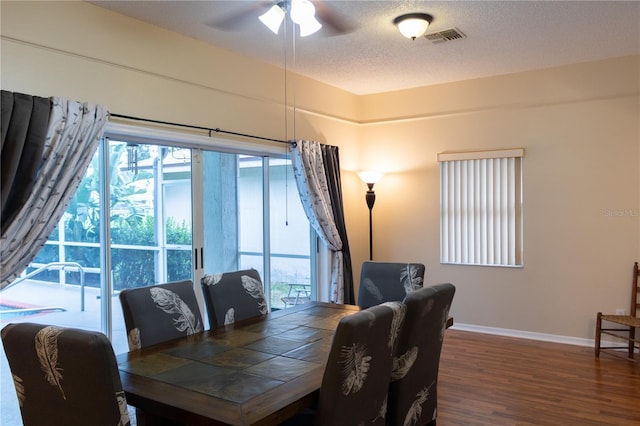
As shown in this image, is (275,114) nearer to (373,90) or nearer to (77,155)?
(373,90)

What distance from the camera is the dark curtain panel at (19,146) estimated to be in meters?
2.64

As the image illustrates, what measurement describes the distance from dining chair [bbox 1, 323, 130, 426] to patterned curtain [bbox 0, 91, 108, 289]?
1.28 m

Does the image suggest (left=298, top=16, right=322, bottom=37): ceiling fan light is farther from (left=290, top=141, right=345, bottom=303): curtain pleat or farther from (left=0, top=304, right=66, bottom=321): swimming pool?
(left=0, top=304, right=66, bottom=321): swimming pool

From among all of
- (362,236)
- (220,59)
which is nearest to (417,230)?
(362,236)

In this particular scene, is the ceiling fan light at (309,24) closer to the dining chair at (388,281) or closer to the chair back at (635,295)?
the dining chair at (388,281)

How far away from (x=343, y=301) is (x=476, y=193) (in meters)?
1.87

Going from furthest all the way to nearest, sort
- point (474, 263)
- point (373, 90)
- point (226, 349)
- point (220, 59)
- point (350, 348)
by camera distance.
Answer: point (373, 90)
point (474, 263)
point (220, 59)
point (226, 349)
point (350, 348)

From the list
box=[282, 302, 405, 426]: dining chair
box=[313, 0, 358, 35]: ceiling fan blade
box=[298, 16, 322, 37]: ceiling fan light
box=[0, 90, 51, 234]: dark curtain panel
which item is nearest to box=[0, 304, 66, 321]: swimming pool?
box=[0, 90, 51, 234]: dark curtain panel

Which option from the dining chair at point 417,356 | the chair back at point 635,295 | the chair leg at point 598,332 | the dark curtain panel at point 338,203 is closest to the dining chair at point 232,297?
the dining chair at point 417,356

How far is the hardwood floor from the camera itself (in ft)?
10.4

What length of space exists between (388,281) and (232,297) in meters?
1.12

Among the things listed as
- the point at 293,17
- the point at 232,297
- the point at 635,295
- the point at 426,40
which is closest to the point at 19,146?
the point at 232,297

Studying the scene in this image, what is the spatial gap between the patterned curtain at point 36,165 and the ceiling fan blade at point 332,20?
5.31ft

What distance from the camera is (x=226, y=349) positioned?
2270 mm
